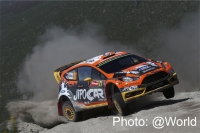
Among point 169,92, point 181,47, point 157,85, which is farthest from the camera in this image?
point 181,47

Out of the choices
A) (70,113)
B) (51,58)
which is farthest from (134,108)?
(51,58)

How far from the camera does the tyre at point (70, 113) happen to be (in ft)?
41.7

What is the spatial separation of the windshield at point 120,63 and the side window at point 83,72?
0.39m

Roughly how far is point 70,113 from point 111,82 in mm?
2067

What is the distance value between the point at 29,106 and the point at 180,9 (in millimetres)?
11703

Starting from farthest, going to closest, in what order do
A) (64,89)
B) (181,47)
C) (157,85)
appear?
(181,47), (64,89), (157,85)

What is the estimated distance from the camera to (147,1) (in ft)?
88.8

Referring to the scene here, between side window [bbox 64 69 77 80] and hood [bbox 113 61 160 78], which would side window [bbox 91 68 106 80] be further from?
side window [bbox 64 69 77 80]

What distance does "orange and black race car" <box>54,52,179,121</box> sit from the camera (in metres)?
11.1

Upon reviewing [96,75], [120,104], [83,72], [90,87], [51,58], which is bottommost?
[120,104]

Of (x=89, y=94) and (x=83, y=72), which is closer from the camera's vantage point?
(x=89, y=94)

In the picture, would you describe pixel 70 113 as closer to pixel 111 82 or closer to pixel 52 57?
pixel 111 82

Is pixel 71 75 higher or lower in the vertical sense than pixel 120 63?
lower

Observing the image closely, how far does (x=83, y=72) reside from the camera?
12.4m
